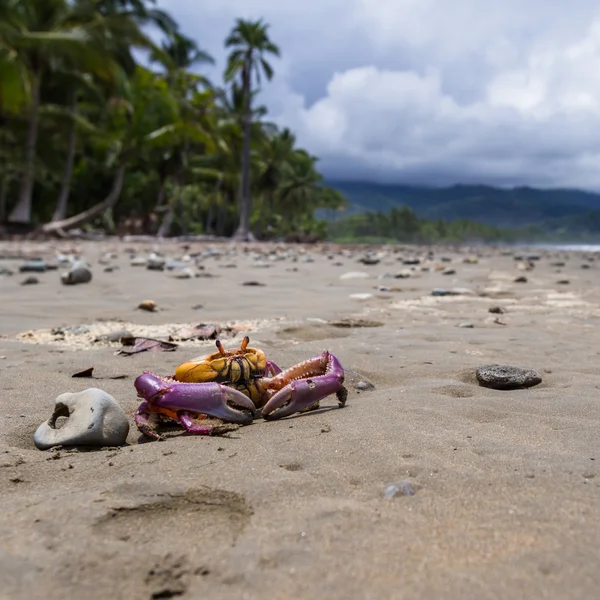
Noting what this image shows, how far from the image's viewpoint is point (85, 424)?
243 centimetres

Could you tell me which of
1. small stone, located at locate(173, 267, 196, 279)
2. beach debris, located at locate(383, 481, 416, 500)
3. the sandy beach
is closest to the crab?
the sandy beach

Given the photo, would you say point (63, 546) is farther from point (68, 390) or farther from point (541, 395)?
point (541, 395)

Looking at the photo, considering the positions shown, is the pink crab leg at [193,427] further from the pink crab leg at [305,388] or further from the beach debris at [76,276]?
the beach debris at [76,276]

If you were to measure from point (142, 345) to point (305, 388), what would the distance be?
177cm

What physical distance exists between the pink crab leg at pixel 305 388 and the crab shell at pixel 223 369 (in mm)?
142

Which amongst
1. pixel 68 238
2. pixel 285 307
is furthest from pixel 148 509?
pixel 68 238

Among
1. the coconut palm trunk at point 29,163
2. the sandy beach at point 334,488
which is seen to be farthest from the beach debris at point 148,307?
the coconut palm trunk at point 29,163

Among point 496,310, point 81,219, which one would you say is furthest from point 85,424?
point 81,219

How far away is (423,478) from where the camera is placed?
6.34 ft

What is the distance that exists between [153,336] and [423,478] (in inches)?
119

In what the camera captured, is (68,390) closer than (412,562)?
No

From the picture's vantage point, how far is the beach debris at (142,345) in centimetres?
402

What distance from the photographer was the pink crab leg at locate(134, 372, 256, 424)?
8.42ft

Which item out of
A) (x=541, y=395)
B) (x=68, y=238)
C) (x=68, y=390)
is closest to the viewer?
(x=541, y=395)
